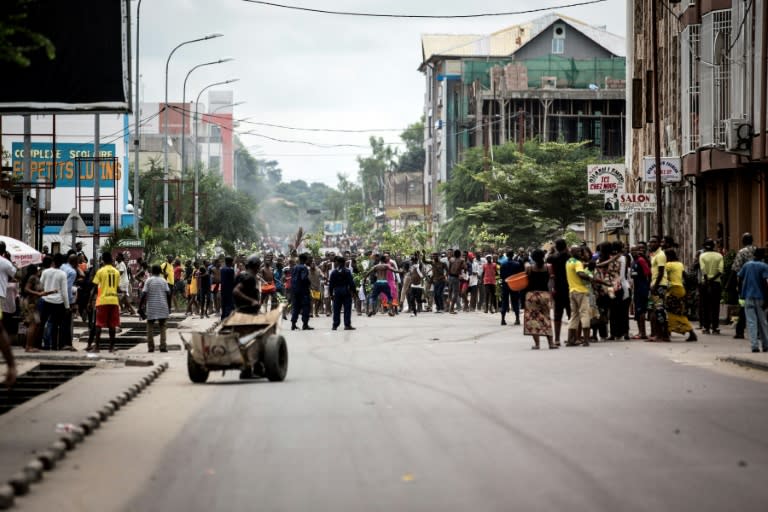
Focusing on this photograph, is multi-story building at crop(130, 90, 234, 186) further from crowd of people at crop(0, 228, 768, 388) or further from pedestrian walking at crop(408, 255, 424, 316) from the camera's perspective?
crowd of people at crop(0, 228, 768, 388)

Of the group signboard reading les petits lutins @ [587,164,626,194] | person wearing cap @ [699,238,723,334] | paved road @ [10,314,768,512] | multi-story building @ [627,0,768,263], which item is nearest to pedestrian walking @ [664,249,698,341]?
person wearing cap @ [699,238,723,334]

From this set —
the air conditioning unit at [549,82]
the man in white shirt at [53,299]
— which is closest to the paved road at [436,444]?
the man in white shirt at [53,299]

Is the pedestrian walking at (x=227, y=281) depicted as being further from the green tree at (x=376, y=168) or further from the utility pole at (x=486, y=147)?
the green tree at (x=376, y=168)

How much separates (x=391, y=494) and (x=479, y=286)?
36.3 meters

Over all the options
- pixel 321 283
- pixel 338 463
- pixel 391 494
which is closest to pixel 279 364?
pixel 338 463

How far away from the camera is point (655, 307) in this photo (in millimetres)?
24219

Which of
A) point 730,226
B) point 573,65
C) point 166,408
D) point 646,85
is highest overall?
point 573,65

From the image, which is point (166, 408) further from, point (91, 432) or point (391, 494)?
point (391, 494)

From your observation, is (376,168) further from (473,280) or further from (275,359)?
(275,359)

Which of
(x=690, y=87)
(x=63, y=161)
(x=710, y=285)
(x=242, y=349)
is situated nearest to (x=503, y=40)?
(x=63, y=161)

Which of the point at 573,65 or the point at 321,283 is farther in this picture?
the point at 573,65

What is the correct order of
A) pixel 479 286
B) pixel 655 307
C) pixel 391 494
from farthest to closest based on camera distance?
pixel 479 286 → pixel 655 307 → pixel 391 494

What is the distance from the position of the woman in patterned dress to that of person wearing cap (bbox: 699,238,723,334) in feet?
14.8

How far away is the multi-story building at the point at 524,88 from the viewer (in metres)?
88.2
